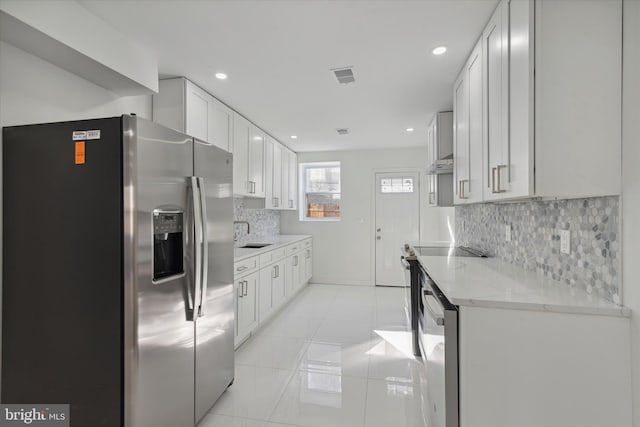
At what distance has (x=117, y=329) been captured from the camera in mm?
1447

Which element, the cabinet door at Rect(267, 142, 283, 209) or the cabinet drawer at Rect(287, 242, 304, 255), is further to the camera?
the cabinet door at Rect(267, 142, 283, 209)

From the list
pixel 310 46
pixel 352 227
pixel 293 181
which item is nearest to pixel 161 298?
pixel 310 46

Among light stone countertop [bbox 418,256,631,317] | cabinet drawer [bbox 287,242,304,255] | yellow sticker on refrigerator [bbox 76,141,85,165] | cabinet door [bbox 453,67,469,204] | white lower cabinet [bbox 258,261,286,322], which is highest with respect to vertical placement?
cabinet door [bbox 453,67,469,204]

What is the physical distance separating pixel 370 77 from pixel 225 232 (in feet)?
5.83

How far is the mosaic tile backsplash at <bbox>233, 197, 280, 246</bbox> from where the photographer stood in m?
4.25

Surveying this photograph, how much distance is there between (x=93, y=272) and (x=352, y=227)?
4.62 m

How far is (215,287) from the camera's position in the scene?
6.82 feet

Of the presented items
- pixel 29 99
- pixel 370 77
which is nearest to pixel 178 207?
pixel 29 99

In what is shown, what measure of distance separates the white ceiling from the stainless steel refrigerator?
2.60ft

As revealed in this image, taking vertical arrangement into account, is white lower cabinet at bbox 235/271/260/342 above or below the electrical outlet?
below

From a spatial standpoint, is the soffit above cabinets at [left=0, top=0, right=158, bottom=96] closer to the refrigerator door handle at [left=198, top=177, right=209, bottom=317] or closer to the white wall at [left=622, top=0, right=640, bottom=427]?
the refrigerator door handle at [left=198, top=177, right=209, bottom=317]

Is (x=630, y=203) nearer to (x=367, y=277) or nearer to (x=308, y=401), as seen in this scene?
(x=308, y=401)

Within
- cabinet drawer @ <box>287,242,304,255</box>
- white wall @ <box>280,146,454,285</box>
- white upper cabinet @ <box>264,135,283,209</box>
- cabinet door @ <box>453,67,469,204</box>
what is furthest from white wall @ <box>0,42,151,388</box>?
A: white wall @ <box>280,146,454,285</box>

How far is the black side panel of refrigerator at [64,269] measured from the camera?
4.79 ft
